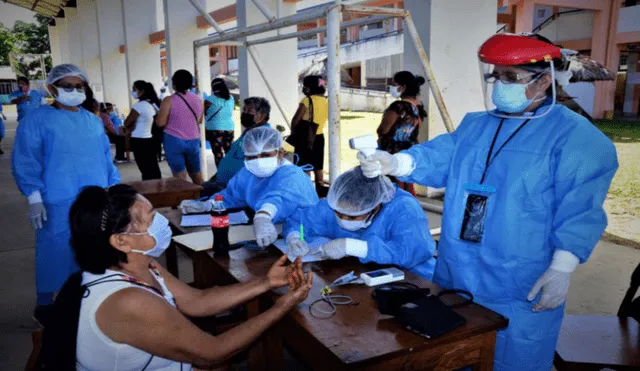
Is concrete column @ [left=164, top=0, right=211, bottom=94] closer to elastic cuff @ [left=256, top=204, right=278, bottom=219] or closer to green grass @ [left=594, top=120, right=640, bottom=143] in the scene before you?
elastic cuff @ [left=256, top=204, right=278, bottom=219]

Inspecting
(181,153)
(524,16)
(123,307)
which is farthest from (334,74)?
(524,16)

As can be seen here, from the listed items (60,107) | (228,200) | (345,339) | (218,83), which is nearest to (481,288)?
(345,339)

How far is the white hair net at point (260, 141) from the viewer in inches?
113

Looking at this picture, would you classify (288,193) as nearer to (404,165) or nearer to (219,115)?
(404,165)

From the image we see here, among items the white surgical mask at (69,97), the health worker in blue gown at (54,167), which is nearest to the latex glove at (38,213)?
the health worker in blue gown at (54,167)

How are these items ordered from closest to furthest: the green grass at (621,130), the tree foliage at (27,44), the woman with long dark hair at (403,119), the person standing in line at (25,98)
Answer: the woman with long dark hair at (403,119)
the person standing in line at (25,98)
the green grass at (621,130)
the tree foliage at (27,44)

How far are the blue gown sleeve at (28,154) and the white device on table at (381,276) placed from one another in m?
2.00

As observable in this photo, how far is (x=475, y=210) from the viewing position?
172 centimetres

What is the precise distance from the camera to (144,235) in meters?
1.56

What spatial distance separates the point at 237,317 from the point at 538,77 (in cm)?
183

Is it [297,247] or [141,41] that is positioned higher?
[141,41]

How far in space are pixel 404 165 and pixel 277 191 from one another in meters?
1.09

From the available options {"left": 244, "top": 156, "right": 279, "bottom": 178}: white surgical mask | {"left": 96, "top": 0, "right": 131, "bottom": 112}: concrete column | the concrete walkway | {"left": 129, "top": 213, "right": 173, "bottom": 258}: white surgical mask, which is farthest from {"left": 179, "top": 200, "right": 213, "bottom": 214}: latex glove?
{"left": 96, "top": 0, "right": 131, "bottom": 112}: concrete column

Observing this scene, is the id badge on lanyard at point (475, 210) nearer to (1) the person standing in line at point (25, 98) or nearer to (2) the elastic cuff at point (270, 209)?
(2) the elastic cuff at point (270, 209)
